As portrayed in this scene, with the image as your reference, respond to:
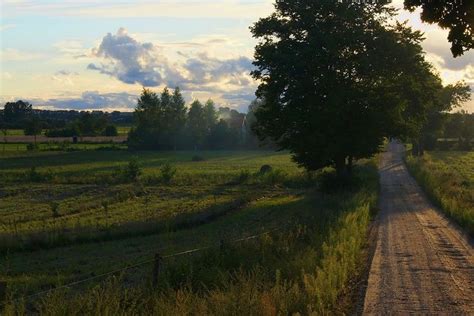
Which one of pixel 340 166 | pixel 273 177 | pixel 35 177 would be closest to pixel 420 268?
pixel 340 166

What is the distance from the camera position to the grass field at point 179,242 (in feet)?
35.2

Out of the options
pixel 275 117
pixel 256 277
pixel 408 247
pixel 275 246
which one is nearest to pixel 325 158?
pixel 275 117

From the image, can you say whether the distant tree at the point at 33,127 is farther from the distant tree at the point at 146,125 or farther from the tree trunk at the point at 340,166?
the tree trunk at the point at 340,166

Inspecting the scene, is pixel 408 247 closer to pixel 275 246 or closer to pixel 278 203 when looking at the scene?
pixel 275 246

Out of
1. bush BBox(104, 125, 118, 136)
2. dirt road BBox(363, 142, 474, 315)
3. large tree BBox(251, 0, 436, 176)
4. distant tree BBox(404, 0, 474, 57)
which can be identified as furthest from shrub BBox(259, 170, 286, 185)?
bush BBox(104, 125, 118, 136)

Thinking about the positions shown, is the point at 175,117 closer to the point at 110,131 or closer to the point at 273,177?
the point at 110,131

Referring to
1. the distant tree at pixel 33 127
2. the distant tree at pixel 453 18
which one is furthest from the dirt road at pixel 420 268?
the distant tree at pixel 33 127

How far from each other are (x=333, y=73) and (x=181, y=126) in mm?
113086

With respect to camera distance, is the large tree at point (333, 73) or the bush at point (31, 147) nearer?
the large tree at point (333, 73)

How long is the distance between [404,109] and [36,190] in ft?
107

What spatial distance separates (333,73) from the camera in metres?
39.3

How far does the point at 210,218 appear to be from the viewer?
3478 centimetres

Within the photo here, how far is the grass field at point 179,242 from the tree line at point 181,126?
7740cm

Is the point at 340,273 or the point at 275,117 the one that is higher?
the point at 275,117
